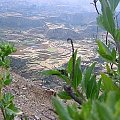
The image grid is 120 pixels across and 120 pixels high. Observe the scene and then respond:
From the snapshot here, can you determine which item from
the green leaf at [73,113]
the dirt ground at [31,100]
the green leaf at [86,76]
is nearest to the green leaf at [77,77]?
the green leaf at [86,76]

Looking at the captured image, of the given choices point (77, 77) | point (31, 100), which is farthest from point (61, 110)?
point (31, 100)

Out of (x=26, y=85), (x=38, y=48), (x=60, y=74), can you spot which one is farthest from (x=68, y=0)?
(x=60, y=74)

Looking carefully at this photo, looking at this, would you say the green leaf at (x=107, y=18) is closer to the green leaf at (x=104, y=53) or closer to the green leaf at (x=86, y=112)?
the green leaf at (x=104, y=53)

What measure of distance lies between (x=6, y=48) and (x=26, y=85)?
693 centimetres

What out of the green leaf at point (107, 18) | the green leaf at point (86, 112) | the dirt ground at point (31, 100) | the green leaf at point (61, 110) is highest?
the green leaf at point (107, 18)

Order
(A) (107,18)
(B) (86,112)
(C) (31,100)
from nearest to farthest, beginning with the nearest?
(B) (86,112) → (A) (107,18) → (C) (31,100)

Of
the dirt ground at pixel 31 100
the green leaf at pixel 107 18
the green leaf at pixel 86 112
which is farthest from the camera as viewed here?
the dirt ground at pixel 31 100

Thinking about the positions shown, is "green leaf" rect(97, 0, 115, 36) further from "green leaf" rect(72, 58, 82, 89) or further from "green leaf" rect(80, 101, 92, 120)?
"green leaf" rect(80, 101, 92, 120)

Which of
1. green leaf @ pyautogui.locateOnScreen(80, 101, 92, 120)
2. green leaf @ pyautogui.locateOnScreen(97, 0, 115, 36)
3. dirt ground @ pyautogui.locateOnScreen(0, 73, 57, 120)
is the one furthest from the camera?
dirt ground @ pyautogui.locateOnScreen(0, 73, 57, 120)

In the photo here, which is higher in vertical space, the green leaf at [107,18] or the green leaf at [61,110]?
the green leaf at [107,18]

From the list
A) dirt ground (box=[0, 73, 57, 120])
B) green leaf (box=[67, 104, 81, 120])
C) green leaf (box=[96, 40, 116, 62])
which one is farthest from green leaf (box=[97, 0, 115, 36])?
dirt ground (box=[0, 73, 57, 120])

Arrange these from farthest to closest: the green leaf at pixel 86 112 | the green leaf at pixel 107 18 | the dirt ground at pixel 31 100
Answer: the dirt ground at pixel 31 100
the green leaf at pixel 107 18
the green leaf at pixel 86 112

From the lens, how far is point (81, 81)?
2.45 feet

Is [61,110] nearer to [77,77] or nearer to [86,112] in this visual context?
[86,112]
